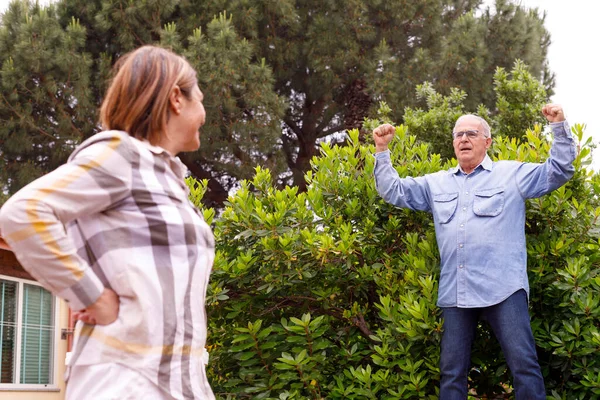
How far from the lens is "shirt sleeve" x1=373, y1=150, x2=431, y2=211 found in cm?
415

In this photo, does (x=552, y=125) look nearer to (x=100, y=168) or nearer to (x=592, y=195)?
(x=592, y=195)

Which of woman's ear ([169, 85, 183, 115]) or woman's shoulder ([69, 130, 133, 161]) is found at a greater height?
woman's ear ([169, 85, 183, 115])

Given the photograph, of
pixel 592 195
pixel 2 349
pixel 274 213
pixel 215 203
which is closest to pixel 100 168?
pixel 274 213

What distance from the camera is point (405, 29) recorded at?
15.5 m

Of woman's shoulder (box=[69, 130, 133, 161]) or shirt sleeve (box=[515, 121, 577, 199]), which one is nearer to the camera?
woman's shoulder (box=[69, 130, 133, 161])

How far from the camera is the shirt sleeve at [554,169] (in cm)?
384

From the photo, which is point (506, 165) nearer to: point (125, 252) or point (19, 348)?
point (125, 252)

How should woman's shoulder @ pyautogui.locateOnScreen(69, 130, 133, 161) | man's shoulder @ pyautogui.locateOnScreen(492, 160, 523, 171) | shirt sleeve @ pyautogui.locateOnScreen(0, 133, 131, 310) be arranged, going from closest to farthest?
shirt sleeve @ pyautogui.locateOnScreen(0, 133, 131, 310)
woman's shoulder @ pyautogui.locateOnScreen(69, 130, 133, 161)
man's shoulder @ pyautogui.locateOnScreen(492, 160, 523, 171)

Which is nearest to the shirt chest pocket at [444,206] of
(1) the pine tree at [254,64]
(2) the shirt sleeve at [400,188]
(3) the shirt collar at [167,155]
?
(2) the shirt sleeve at [400,188]

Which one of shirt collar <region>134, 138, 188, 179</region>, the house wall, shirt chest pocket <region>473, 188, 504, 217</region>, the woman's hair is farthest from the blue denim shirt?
the house wall

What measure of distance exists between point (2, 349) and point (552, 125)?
989 cm

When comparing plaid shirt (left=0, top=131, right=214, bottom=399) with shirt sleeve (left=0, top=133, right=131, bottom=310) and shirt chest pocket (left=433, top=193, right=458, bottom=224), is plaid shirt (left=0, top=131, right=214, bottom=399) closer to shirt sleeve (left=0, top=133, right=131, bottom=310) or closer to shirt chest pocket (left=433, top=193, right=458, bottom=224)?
shirt sleeve (left=0, top=133, right=131, bottom=310)

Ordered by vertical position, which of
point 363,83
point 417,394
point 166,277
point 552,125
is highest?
point 363,83

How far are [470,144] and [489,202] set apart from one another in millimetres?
373
